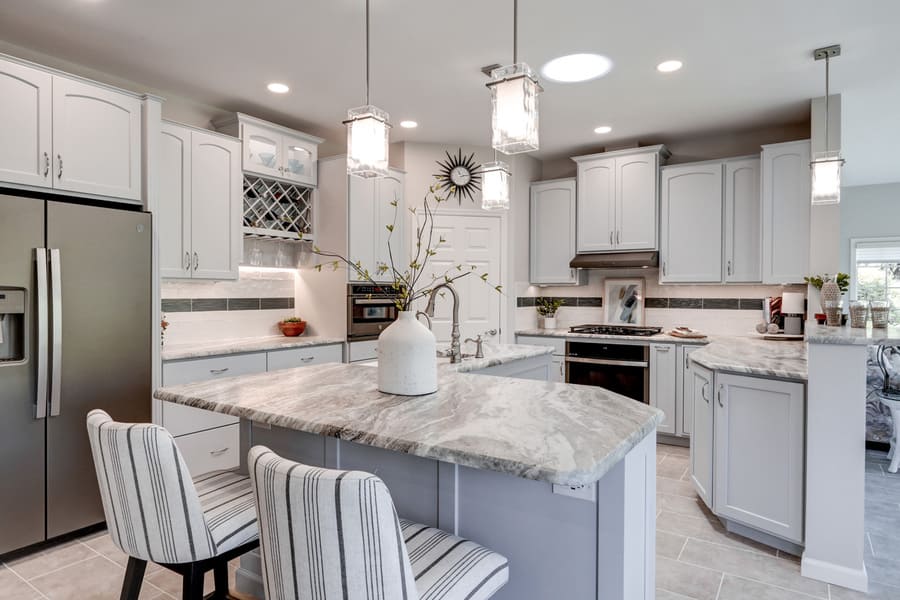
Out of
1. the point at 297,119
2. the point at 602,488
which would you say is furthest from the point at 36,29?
the point at 602,488

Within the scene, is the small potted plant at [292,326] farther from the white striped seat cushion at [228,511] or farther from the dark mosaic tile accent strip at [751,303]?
the dark mosaic tile accent strip at [751,303]

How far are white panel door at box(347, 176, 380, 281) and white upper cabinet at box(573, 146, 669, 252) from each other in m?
1.97

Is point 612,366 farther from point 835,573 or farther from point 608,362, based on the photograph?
point 835,573

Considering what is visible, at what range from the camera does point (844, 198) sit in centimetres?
713

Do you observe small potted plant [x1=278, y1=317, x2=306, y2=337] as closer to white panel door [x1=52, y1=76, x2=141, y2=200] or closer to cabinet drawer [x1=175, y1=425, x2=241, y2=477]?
cabinet drawer [x1=175, y1=425, x2=241, y2=477]

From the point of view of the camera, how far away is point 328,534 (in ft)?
3.08

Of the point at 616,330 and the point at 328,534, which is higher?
the point at 616,330

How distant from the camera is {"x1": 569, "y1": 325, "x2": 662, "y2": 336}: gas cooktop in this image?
4695mm

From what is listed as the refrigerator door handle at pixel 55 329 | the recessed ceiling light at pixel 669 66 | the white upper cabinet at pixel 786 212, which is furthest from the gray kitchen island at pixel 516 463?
the white upper cabinet at pixel 786 212

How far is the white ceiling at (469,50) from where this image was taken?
2.55m

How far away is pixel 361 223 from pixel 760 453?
313cm

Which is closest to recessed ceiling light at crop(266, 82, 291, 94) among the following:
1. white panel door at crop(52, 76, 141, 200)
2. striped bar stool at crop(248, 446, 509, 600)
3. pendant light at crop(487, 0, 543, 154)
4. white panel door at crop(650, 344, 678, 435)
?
white panel door at crop(52, 76, 141, 200)

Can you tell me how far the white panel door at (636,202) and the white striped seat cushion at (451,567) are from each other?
391cm

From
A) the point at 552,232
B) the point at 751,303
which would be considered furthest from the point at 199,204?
the point at 751,303
